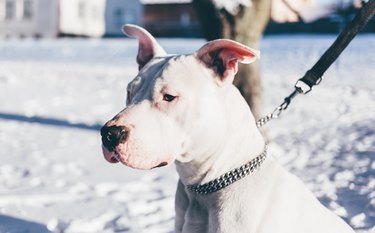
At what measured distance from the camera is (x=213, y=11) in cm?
559

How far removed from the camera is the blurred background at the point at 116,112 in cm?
398

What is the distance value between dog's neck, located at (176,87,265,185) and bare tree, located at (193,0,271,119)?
3542 millimetres

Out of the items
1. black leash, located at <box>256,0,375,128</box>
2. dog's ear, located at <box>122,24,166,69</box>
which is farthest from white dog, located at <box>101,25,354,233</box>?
black leash, located at <box>256,0,375,128</box>

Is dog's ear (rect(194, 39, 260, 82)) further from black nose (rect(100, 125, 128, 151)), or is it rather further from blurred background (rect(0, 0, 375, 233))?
blurred background (rect(0, 0, 375, 233))

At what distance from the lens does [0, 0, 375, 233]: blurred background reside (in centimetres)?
398

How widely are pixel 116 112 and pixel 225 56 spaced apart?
6.59 metres

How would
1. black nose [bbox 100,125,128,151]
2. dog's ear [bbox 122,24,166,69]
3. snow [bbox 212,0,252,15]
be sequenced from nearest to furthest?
black nose [bbox 100,125,128,151], dog's ear [bbox 122,24,166,69], snow [bbox 212,0,252,15]

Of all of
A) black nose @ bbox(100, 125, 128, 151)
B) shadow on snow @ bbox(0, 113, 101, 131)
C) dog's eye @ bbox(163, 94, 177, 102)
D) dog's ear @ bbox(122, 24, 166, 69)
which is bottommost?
shadow on snow @ bbox(0, 113, 101, 131)

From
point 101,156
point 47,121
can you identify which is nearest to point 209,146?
point 101,156

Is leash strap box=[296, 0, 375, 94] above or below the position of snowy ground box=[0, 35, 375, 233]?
above

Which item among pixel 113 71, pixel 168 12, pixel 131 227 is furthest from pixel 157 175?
pixel 168 12

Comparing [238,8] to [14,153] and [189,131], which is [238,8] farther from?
[189,131]

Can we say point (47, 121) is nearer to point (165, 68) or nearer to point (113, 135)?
point (165, 68)

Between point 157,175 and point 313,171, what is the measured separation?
1.70 metres
